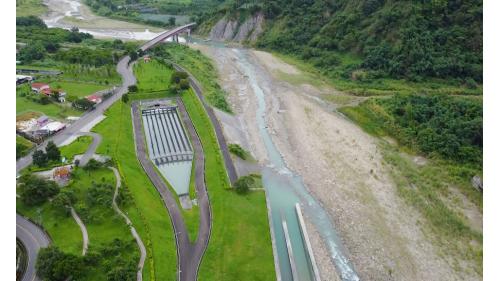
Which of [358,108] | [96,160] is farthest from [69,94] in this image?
[358,108]

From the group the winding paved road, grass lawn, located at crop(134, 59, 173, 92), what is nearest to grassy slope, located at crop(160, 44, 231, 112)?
grass lawn, located at crop(134, 59, 173, 92)

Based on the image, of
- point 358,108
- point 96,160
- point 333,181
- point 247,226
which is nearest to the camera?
point 247,226

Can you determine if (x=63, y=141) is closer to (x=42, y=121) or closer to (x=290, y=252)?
(x=42, y=121)

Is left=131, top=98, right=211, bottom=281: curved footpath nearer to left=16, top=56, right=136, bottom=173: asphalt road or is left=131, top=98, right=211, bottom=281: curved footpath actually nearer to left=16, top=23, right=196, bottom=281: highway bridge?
left=16, top=23, right=196, bottom=281: highway bridge

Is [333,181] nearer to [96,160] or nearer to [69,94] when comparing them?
[96,160]

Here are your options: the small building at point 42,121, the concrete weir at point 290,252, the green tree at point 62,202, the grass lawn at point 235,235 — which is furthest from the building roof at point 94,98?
the concrete weir at point 290,252

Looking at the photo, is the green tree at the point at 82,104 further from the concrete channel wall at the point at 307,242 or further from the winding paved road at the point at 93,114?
the concrete channel wall at the point at 307,242
